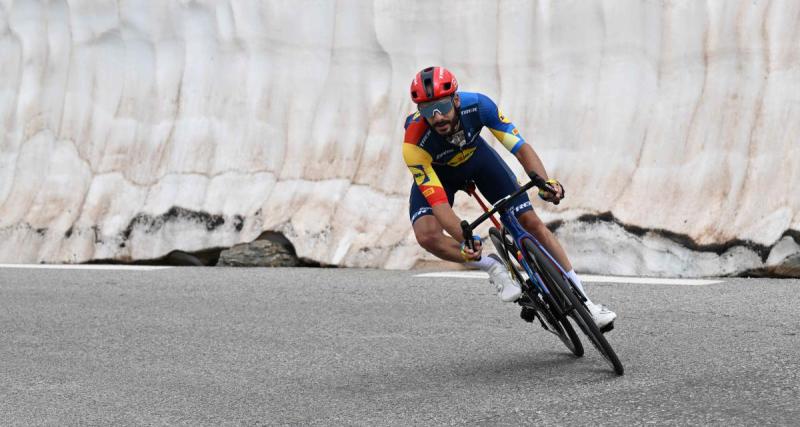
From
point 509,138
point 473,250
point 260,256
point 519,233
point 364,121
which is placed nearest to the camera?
point 473,250

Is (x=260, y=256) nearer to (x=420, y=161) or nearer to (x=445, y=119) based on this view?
(x=420, y=161)

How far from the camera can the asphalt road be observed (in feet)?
18.0

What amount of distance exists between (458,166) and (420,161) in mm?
317

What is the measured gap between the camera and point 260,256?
11914mm

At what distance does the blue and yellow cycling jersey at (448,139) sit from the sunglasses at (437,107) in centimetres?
19

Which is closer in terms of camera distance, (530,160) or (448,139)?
(530,160)

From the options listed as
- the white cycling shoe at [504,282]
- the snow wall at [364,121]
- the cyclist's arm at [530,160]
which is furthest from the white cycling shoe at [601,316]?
the snow wall at [364,121]

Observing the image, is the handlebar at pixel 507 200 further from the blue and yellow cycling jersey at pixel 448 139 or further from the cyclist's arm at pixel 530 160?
the blue and yellow cycling jersey at pixel 448 139

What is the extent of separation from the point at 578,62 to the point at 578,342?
5194 mm

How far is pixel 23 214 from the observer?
13.9 metres


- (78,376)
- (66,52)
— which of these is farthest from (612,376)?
(66,52)

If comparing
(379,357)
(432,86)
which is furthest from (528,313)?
(432,86)

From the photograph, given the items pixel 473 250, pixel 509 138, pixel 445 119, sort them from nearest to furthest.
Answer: pixel 473 250
pixel 445 119
pixel 509 138

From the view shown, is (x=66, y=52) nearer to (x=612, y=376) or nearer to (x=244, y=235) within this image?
(x=244, y=235)
